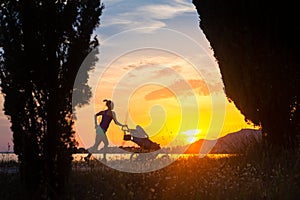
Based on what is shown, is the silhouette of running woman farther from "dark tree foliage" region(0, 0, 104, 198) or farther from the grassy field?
Answer: "dark tree foliage" region(0, 0, 104, 198)

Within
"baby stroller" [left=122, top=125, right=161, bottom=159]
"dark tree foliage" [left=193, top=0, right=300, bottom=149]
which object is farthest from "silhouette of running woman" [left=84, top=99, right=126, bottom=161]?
"dark tree foliage" [left=193, top=0, right=300, bottom=149]

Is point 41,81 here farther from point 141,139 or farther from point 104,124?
point 141,139

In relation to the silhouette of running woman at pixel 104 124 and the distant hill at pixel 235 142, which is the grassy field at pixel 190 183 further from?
the silhouette of running woman at pixel 104 124

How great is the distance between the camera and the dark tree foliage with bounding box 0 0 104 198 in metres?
8.97

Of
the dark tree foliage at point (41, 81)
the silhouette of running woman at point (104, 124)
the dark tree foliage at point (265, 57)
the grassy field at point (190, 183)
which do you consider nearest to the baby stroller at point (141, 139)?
the silhouette of running woman at point (104, 124)

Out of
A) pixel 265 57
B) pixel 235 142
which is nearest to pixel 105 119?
pixel 235 142

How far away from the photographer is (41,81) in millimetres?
8992

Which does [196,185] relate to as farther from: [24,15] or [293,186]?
[24,15]

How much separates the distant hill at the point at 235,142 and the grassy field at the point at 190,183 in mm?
2408

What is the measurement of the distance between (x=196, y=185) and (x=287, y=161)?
2747 mm

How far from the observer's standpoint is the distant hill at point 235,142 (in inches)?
570

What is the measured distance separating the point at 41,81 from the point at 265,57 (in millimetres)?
7472

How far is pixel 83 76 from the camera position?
378 inches

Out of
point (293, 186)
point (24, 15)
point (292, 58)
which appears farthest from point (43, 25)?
point (292, 58)
